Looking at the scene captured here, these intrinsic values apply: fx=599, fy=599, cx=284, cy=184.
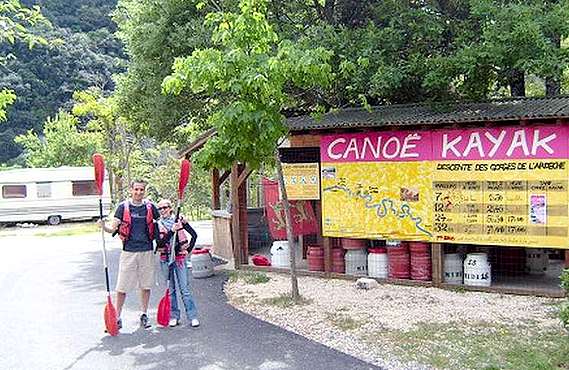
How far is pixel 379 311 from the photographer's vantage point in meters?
7.75

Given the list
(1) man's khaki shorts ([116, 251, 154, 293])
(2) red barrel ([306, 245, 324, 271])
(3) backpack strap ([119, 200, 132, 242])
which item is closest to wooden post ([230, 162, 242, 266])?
(2) red barrel ([306, 245, 324, 271])

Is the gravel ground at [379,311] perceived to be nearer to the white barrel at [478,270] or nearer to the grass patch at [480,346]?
the grass patch at [480,346]

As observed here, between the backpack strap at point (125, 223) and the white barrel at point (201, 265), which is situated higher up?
the backpack strap at point (125, 223)

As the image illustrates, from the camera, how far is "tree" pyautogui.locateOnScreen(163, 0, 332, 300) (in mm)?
7609

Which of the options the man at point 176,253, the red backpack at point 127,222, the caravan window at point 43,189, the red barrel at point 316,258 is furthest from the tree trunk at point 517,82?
the caravan window at point 43,189

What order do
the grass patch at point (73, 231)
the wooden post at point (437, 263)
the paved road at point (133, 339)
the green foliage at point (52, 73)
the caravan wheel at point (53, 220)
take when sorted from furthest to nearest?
the green foliage at point (52, 73)
the caravan wheel at point (53, 220)
the grass patch at point (73, 231)
the wooden post at point (437, 263)
the paved road at point (133, 339)

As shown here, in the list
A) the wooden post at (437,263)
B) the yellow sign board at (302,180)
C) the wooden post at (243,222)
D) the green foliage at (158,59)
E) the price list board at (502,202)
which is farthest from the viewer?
the green foliage at (158,59)

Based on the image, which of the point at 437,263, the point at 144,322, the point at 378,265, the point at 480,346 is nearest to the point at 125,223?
the point at 144,322

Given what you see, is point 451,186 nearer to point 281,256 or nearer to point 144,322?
point 281,256

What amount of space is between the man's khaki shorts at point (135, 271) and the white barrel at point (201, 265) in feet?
11.1

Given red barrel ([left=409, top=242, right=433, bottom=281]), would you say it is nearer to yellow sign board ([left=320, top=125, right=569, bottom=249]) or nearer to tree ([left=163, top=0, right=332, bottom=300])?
yellow sign board ([left=320, top=125, right=569, bottom=249])

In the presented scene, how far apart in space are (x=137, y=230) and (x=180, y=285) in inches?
33.8

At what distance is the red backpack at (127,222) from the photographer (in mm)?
6789

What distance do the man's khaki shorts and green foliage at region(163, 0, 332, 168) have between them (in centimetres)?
188
